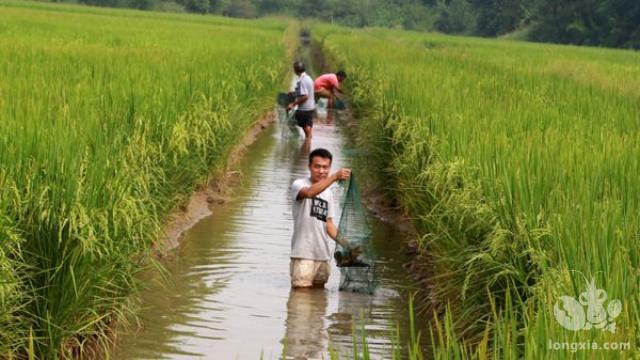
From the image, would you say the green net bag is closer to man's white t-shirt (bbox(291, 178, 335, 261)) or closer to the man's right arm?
man's white t-shirt (bbox(291, 178, 335, 261))

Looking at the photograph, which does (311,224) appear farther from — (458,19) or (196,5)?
(196,5)

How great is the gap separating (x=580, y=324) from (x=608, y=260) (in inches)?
31.3

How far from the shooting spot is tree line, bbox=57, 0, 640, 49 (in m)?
62.5

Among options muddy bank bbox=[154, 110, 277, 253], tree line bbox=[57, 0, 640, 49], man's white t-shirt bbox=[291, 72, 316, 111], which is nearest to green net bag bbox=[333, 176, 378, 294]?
muddy bank bbox=[154, 110, 277, 253]

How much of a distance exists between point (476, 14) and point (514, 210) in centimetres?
8757

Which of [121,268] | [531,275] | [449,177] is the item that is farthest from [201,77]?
[531,275]

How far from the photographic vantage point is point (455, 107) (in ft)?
34.3

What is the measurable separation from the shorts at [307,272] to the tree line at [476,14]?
5588 cm

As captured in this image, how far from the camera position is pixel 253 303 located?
7.34m

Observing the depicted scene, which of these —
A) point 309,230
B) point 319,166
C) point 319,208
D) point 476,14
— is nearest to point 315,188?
point 319,166

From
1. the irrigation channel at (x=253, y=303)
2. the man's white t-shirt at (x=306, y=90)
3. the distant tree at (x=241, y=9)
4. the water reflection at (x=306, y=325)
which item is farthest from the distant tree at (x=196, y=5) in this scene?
the water reflection at (x=306, y=325)

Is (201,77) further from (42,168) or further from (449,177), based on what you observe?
(42,168)

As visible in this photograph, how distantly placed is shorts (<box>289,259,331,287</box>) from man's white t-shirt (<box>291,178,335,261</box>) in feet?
0.21

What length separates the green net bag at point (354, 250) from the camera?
754 centimetres
